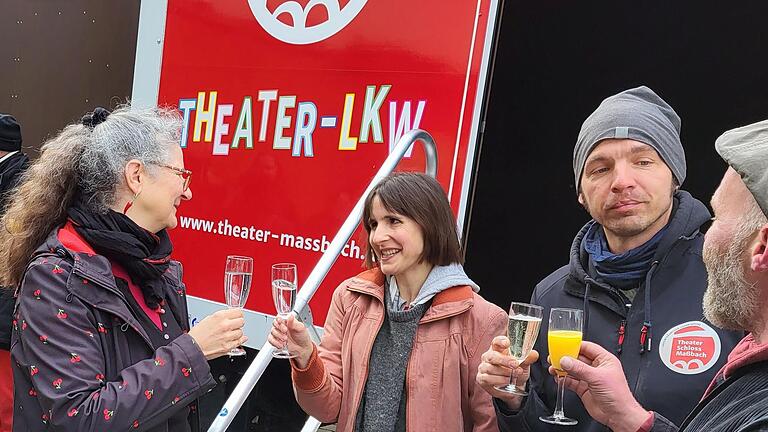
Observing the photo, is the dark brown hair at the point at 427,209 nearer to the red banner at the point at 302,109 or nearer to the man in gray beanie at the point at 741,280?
the red banner at the point at 302,109

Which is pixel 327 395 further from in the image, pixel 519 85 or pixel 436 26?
pixel 519 85

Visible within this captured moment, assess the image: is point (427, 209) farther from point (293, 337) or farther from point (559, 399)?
point (559, 399)

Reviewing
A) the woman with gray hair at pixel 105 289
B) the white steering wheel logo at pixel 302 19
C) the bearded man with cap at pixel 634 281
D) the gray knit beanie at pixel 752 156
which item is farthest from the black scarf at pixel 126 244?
the white steering wheel logo at pixel 302 19

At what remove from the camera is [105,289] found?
209 centimetres

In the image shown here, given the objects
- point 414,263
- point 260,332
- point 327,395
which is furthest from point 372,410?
point 260,332

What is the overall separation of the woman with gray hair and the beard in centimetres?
126

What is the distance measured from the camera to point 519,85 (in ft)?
14.9

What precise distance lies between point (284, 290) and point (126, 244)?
0.45 metres

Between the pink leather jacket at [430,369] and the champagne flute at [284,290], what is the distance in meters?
0.14

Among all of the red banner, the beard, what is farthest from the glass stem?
the red banner

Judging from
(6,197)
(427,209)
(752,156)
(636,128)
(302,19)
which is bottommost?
(6,197)

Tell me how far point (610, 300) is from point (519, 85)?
2.55m

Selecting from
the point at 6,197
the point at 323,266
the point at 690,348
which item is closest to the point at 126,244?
the point at 323,266

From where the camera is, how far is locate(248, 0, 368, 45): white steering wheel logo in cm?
372
